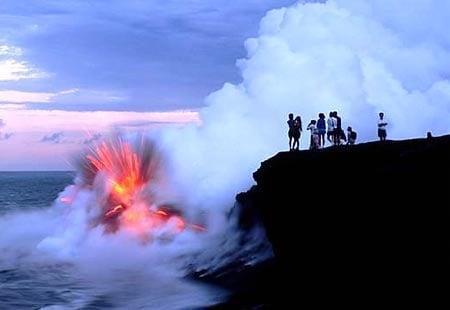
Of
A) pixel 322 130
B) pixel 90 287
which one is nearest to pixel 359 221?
pixel 322 130

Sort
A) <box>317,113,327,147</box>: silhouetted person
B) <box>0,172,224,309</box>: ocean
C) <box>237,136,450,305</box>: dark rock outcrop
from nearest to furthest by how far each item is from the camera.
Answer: <box>237,136,450,305</box>: dark rock outcrop, <box>0,172,224,309</box>: ocean, <box>317,113,327,147</box>: silhouetted person

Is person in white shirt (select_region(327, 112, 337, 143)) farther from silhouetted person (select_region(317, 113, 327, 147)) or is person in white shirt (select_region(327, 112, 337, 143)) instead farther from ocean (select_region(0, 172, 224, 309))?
ocean (select_region(0, 172, 224, 309))

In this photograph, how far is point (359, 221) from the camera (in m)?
21.8

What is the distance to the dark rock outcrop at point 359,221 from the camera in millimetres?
18609

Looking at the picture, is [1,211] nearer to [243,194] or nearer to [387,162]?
[243,194]

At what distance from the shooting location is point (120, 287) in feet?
113

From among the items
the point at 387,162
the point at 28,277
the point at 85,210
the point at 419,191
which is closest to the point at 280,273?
the point at 387,162

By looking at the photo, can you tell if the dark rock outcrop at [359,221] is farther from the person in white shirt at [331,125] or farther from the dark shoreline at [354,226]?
the person in white shirt at [331,125]

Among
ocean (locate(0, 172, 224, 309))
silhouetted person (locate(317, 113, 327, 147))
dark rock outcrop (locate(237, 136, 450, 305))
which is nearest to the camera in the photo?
dark rock outcrop (locate(237, 136, 450, 305))

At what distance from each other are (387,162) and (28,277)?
26.3 metres

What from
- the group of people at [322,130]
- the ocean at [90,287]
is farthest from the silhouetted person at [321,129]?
the ocean at [90,287]

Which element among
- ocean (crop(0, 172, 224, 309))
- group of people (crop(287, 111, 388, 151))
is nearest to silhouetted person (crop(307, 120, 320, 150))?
group of people (crop(287, 111, 388, 151))

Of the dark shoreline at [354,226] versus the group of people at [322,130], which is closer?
the dark shoreline at [354,226]

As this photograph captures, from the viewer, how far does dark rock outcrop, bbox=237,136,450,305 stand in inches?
733
